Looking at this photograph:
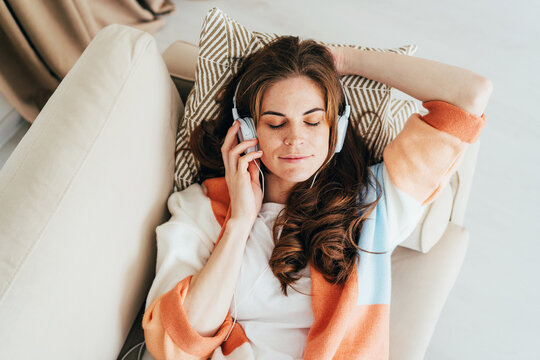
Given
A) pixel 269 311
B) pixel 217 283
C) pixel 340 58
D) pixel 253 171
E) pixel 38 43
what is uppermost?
pixel 38 43

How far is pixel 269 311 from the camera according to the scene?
1.11 meters

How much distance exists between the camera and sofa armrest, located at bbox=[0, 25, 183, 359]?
80 centimetres

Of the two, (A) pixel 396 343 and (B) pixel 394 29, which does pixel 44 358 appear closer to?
(A) pixel 396 343

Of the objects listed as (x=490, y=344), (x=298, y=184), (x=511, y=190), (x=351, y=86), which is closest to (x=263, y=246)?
(x=298, y=184)

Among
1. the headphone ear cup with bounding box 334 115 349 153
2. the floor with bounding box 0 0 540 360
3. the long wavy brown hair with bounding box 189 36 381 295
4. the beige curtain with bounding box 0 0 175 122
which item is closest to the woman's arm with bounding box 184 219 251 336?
the long wavy brown hair with bounding box 189 36 381 295

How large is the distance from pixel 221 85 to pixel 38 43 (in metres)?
1.12

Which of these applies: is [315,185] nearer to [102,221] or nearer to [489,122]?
[102,221]

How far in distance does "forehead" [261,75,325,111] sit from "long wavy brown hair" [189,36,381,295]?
0.05 feet

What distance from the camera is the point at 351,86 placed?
1.23 meters

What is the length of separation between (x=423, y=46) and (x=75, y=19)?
1890 millimetres

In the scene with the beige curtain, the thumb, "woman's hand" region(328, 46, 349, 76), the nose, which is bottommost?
the thumb

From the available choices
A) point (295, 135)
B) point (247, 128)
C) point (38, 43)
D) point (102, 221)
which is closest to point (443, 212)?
point (295, 135)

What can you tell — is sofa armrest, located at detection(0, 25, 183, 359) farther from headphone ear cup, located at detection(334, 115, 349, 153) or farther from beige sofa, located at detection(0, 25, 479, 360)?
headphone ear cup, located at detection(334, 115, 349, 153)

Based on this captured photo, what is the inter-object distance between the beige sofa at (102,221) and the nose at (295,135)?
1.36ft
